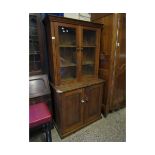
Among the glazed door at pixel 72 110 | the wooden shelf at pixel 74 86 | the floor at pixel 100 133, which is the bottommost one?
the floor at pixel 100 133

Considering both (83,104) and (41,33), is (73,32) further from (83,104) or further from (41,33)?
(83,104)

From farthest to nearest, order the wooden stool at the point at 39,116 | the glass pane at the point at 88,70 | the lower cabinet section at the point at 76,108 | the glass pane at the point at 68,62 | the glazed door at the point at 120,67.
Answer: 1. the glass pane at the point at 88,70
2. the glazed door at the point at 120,67
3. the glass pane at the point at 68,62
4. the lower cabinet section at the point at 76,108
5. the wooden stool at the point at 39,116

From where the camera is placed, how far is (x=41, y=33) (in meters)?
1.73

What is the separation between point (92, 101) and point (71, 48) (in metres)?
0.94

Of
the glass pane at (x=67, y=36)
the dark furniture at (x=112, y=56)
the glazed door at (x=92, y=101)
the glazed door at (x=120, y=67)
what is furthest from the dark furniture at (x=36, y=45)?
the glazed door at (x=120, y=67)

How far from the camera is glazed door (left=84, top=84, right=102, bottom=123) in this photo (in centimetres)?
180

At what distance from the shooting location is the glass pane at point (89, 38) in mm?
1801

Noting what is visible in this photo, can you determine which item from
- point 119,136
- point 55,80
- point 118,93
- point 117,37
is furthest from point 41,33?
Result: point 119,136

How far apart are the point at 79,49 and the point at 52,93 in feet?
2.64

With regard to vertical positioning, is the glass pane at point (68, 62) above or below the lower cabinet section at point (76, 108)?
above

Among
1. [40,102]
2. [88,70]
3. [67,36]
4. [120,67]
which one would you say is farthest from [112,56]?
[40,102]

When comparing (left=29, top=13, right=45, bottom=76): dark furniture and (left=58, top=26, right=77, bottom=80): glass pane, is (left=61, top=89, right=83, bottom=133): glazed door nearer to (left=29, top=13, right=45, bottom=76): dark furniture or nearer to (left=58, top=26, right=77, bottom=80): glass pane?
(left=58, top=26, right=77, bottom=80): glass pane

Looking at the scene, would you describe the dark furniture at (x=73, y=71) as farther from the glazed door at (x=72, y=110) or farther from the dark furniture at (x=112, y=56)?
the dark furniture at (x=112, y=56)

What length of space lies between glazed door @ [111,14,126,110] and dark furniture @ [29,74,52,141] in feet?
4.10
